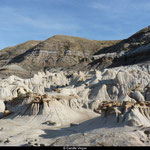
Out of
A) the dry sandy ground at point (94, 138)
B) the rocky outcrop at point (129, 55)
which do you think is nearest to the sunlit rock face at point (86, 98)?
the dry sandy ground at point (94, 138)

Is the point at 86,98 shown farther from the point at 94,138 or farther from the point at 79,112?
the point at 94,138

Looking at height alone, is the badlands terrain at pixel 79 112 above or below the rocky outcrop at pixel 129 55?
below

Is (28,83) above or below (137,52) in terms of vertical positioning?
below

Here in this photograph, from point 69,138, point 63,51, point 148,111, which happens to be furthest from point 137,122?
point 63,51

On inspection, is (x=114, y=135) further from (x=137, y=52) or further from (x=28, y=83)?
(x=137, y=52)

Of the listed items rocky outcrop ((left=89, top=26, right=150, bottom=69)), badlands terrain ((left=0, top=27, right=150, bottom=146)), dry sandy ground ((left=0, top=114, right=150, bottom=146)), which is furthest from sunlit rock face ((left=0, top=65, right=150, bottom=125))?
rocky outcrop ((left=89, top=26, right=150, bottom=69))

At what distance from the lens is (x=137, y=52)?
89688 mm

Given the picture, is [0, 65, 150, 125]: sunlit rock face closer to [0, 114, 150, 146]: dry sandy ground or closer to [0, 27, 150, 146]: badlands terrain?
[0, 27, 150, 146]: badlands terrain

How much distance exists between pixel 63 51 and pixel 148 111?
404ft

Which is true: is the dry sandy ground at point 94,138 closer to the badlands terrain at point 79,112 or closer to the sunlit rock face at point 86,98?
the badlands terrain at point 79,112

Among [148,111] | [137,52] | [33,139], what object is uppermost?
[137,52]

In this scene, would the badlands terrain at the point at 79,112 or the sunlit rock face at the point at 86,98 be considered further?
the sunlit rock face at the point at 86,98

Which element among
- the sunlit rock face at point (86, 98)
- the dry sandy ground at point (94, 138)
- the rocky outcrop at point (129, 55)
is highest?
the rocky outcrop at point (129, 55)

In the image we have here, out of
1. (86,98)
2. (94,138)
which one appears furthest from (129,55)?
(94,138)
